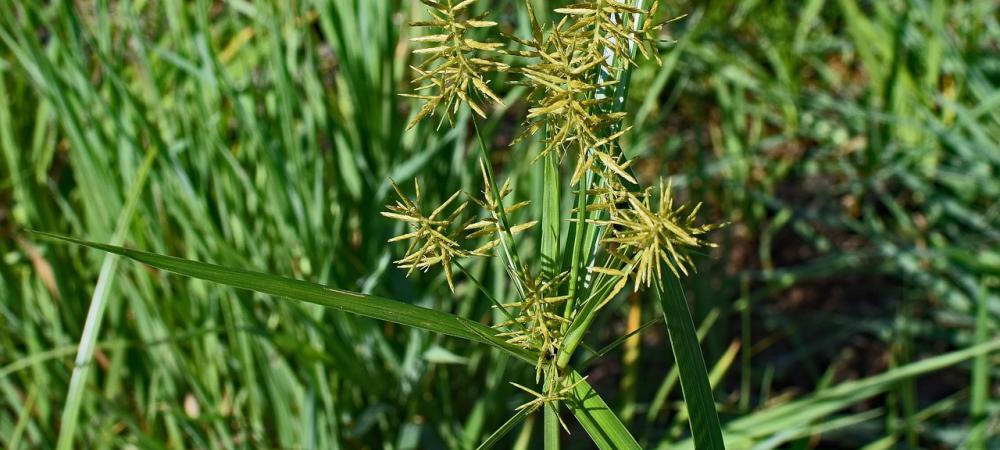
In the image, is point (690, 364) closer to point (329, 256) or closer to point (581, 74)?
point (581, 74)

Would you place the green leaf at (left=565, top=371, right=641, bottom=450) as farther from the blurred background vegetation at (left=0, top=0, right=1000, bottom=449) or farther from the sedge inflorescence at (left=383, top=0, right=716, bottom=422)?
the blurred background vegetation at (left=0, top=0, right=1000, bottom=449)

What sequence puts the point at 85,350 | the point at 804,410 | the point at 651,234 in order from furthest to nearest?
1. the point at 804,410
2. the point at 85,350
3. the point at 651,234

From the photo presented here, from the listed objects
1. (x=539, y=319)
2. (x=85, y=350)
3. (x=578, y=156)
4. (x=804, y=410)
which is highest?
(x=578, y=156)

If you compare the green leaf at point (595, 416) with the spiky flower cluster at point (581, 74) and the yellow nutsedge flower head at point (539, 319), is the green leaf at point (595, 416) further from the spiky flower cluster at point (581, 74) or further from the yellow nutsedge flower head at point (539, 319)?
the spiky flower cluster at point (581, 74)

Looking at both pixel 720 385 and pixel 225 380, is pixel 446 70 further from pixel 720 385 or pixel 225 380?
pixel 720 385

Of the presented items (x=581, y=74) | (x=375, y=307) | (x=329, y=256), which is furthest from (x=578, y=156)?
(x=329, y=256)

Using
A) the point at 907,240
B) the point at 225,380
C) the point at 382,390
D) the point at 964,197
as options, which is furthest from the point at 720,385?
the point at 225,380

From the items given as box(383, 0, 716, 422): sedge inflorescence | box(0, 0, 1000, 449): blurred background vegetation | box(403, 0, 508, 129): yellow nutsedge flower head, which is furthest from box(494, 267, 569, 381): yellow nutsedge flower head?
box(0, 0, 1000, 449): blurred background vegetation

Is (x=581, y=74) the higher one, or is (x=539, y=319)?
(x=581, y=74)

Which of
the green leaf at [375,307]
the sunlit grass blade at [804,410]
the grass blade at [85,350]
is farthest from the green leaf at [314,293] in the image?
the sunlit grass blade at [804,410]
